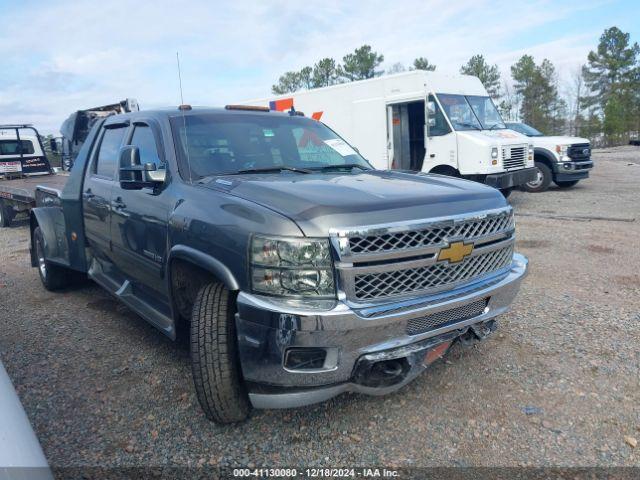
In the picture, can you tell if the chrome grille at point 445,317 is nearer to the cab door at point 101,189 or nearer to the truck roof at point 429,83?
the cab door at point 101,189

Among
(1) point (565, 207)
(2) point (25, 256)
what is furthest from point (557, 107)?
(2) point (25, 256)

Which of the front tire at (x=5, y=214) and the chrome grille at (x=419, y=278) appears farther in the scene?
the front tire at (x=5, y=214)

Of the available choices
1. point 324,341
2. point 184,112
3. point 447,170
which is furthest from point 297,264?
point 447,170

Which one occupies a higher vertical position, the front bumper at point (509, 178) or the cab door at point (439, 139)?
the cab door at point (439, 139)

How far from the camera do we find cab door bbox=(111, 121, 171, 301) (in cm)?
323

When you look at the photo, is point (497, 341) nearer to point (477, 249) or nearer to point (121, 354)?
point (477, 249)

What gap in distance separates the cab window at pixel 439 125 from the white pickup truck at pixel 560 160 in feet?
11.0

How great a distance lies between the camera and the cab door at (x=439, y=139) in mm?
10180

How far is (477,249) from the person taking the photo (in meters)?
2.83

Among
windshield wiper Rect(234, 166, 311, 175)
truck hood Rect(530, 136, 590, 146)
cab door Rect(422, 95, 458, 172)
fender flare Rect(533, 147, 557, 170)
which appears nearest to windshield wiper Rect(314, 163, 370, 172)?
windshield wiper Rect(234, 166, 311, 175)

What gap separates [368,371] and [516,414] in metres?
1.01

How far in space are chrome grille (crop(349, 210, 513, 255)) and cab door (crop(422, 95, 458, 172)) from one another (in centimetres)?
758

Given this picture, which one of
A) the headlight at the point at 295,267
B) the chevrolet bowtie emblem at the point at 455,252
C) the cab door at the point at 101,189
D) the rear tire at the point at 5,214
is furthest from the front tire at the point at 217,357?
the rear tire at the point at 5,214

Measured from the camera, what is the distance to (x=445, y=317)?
271cm
